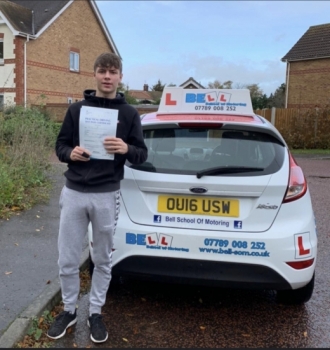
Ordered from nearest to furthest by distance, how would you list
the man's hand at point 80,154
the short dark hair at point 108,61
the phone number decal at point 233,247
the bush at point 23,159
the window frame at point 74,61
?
the man's hand at point 80,154 → the short dark hair at point 108,61 → the phone number decal at point 233,247 → the bush at point 23,159 → the window frame at point 74,61

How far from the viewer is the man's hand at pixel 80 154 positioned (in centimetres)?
270

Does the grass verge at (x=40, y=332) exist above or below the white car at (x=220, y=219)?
below

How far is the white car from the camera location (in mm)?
3117

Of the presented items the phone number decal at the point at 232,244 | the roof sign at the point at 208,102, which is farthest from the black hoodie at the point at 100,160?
the roof sign at the point at 208,102

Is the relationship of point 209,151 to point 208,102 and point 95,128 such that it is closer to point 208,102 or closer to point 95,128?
point 208,102

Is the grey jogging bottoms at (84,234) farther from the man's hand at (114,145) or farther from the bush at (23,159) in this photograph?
the bush at (23,159)

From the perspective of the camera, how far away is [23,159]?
8.19m

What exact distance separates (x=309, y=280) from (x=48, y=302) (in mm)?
2059

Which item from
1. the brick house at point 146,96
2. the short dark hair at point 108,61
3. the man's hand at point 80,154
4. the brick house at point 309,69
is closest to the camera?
the man's hand at point 80,154

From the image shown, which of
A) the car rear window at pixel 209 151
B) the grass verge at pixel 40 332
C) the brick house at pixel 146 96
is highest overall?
the brick house at pixel 146 96

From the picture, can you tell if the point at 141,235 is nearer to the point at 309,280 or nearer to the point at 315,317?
the point at 309,280

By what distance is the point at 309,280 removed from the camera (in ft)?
10.7

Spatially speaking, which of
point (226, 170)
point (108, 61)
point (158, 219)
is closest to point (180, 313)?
point (158, 219)

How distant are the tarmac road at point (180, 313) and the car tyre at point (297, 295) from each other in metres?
0.06
